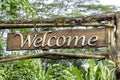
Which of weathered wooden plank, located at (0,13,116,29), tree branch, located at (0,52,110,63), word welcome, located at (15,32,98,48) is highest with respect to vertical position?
weathered wooden plank, located at (0,13,116,29)

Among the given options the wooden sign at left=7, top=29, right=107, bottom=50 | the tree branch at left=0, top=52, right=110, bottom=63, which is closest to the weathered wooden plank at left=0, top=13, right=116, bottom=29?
the wooden sign at left=7, top=29, right=107, bottom=50

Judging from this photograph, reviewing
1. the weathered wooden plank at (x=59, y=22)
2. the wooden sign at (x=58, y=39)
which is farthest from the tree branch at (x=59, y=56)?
the weathered wooden plank at (x=59, y=22)

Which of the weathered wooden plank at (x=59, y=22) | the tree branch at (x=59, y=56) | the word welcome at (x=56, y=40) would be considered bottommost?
the tree branch at (x=59, y=56)

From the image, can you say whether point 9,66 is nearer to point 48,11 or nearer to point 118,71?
point 118,71

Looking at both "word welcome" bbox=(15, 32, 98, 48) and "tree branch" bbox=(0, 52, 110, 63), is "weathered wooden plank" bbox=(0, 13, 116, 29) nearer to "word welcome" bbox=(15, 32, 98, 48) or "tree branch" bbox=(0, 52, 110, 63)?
"word welcome" bbox=(15, 32, 98, 48)

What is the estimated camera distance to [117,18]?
2.46m

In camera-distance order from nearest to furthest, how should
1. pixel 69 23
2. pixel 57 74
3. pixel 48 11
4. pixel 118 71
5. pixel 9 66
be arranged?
pixel 118 71, pixel 69 23, pixel 9 66, pixel 57 74, pixel 48 11

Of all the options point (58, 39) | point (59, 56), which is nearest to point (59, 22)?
point (58, 39)

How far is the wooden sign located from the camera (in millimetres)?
2459

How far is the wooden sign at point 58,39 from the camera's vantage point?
246 cm

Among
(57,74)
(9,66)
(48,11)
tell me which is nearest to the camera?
(9,66)

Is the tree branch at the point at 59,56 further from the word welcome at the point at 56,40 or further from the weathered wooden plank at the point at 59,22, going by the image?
the weathered wooden plank at the point at 59,22

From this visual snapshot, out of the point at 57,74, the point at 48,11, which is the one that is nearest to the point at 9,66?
the point at 57,74

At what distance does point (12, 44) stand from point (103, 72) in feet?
2.27
